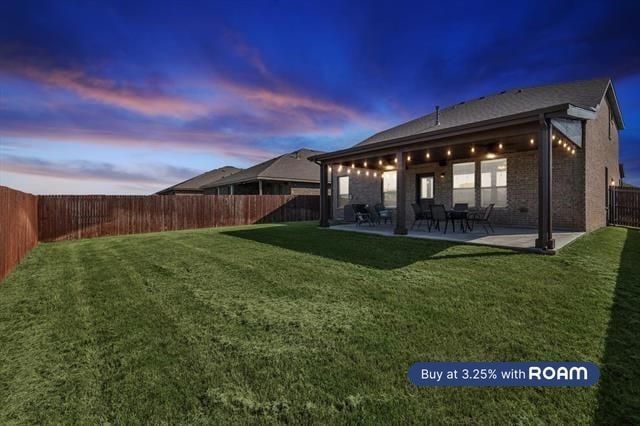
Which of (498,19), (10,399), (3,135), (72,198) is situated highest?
(498,19)

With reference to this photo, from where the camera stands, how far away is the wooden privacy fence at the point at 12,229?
4953 mm

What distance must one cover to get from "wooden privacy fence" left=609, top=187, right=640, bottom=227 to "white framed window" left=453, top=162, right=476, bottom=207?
5.92m

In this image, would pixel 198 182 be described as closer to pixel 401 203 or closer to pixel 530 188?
pixel 401 203

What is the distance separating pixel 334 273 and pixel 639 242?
8.60 meters

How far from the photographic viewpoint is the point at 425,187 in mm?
13250

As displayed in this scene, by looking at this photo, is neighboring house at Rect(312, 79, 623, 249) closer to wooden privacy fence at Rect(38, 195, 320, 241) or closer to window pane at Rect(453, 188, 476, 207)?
window pane at Rect(453, 188, 476, 207)

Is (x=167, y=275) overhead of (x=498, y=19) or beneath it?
beneath

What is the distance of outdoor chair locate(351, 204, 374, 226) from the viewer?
11.7 meters

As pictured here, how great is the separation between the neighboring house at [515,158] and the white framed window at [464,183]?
37 mm

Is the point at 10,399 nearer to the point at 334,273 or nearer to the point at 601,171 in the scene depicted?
the point at 334,273

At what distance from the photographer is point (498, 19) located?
12523 millimetres

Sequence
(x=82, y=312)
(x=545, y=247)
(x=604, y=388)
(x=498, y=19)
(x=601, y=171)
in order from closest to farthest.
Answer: (x=604, y=388) < (x=82, y=312) < (x=545, y=247) < (x=601, y=171) < (x=498, y=19)

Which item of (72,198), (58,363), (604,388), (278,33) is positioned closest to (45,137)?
(72,198)

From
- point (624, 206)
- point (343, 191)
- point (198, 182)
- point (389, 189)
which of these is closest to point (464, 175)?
point (389, 189)
